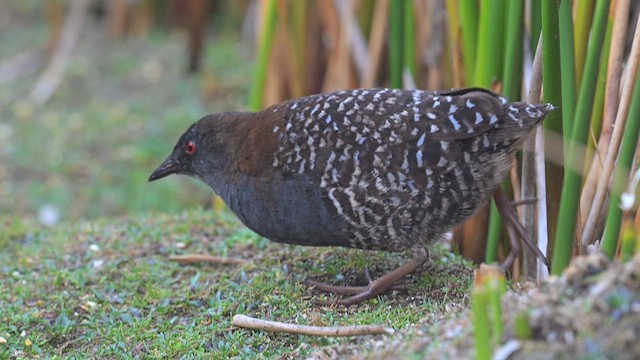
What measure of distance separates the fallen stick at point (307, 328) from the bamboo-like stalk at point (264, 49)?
2.47 metres

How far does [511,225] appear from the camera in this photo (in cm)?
383

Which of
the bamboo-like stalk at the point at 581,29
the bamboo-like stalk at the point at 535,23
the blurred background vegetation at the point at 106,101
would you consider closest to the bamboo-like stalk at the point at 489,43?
the bamboo-like stalk at the point at 535,23

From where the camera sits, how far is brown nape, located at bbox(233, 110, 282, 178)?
12.7ft

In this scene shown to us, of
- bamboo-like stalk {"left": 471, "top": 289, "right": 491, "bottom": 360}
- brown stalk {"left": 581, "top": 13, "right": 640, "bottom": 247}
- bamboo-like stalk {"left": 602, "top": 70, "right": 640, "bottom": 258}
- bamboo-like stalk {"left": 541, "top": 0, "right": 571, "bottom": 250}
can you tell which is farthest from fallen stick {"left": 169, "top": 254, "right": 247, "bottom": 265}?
bamboo-like stalk {"left": 471, "top": 289, "right": 491, "bottom": 360}

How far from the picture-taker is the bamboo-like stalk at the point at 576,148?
10.0 feet

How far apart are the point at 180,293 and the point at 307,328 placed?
3.13ft

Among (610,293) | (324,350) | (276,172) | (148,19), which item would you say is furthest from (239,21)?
(610,293)

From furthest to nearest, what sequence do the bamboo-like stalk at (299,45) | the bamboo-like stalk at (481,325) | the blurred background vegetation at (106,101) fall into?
the blurred background vegetation at (106,101) → the bamboo-like stalk at (299,45) → the bamboo-like stalk at (481,325)

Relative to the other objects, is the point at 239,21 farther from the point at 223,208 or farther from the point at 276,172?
the point at 276,172

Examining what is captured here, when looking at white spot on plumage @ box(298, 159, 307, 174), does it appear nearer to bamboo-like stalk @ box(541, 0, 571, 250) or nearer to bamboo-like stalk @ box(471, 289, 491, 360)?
bamboo-like stalk @ box(541, 0, 571, 250)

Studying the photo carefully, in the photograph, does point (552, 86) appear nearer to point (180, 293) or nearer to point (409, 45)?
point (409, 45)

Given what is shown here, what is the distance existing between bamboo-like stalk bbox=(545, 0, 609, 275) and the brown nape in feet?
4.17

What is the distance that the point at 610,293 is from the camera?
7.00 feet

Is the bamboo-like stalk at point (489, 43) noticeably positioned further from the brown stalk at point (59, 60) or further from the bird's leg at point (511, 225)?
the brown stalk at point (59, 60)
